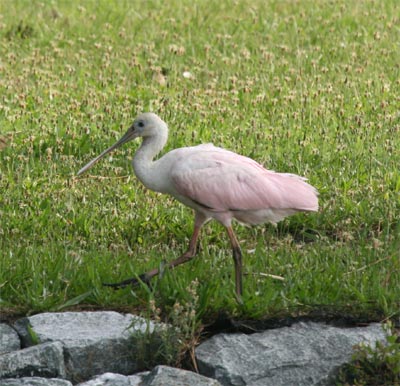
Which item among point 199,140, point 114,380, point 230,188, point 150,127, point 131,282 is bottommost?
point 114,380

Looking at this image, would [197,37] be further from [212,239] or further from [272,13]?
[212,239]

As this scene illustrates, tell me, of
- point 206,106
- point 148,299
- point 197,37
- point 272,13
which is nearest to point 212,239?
point 148,299

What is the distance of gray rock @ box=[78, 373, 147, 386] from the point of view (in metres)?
5.21

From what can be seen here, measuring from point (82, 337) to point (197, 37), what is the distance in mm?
6560

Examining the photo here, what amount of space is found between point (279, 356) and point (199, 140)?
3503 mm

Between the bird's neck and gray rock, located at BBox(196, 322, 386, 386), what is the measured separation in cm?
116

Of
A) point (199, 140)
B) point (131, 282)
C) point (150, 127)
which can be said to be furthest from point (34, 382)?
point (199, 140)

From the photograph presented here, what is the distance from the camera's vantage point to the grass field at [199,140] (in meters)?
5.81

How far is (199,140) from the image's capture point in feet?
28.3

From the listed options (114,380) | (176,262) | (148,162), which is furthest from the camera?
(148,162)

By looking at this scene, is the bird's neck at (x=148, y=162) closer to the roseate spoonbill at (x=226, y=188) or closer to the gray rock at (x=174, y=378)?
the roseate spoonbill at (x=226, y=188)

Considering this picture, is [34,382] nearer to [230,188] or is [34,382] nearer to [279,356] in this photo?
[279,356]

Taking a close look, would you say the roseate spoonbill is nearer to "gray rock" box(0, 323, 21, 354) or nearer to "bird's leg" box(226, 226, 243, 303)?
"bird's leg" box(226, 226, 243, 303)

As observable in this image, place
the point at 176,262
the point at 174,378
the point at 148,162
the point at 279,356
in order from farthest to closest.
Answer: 1. the point at 148,162
2. the point at 176,262
3. the point at 279,356
4. the point at 174,378
